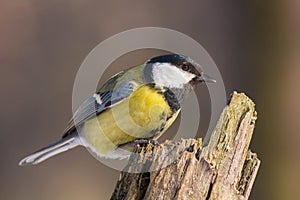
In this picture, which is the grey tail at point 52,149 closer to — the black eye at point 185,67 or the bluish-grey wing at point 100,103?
the bluish-grey wing at point 100,103

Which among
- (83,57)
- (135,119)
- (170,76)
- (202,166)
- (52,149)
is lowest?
(202,166)

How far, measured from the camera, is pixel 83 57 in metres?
3.60

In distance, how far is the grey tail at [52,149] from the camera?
211 cm

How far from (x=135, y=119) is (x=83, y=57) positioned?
5.78ft

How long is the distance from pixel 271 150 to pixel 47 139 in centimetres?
123

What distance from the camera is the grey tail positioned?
2109mm

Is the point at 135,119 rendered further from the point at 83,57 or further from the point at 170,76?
the point at 83,57

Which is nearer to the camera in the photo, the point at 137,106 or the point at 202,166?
the point at 202,166

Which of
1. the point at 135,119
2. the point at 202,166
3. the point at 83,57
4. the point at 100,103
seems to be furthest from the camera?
Result: the point at 83,57

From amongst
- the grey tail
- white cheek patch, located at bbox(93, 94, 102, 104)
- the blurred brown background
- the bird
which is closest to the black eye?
the bird

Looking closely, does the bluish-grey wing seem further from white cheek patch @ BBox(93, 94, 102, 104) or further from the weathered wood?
the weathered wood

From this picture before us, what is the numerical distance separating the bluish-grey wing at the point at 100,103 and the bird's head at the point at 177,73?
9 centimetres

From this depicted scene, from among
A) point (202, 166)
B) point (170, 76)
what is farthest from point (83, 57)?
point (202, 166)

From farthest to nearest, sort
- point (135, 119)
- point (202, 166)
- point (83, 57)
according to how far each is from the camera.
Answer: point (83, 57)
point (135, 119)
point (202, 166)
